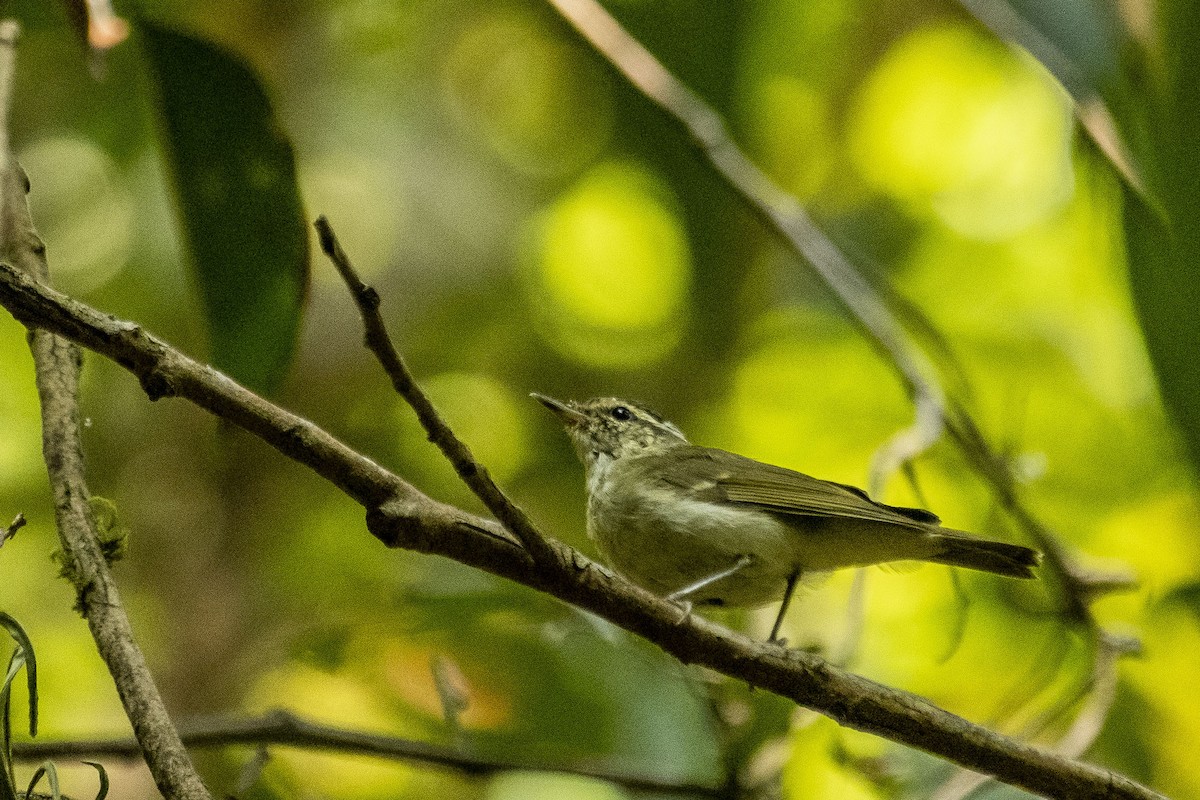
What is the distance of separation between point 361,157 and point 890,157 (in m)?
2.92

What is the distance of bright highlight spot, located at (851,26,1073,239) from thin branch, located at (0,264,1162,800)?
14.4ft

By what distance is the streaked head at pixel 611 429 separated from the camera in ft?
14.4

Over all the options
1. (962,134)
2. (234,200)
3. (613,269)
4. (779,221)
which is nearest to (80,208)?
(613,269)

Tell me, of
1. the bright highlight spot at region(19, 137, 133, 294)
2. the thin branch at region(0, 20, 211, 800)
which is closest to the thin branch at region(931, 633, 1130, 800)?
the thin branch at region(0, 20, 211, 800)

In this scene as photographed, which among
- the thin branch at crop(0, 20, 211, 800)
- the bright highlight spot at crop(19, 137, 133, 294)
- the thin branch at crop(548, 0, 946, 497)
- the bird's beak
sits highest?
the bright highlight spot at crop(19, 137, 133, 294)

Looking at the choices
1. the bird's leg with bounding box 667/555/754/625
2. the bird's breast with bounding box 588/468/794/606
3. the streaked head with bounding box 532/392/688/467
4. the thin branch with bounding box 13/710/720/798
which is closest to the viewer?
the thin branch with bounding box 13/710/720/798

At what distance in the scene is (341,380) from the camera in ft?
20.0

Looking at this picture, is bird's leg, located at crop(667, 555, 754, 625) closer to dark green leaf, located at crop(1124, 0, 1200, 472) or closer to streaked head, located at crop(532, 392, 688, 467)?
streaked head, located at crop(532, 392, 688, 467)

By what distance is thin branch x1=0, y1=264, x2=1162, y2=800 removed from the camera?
5.36 ft

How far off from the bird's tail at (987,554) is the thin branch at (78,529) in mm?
2287

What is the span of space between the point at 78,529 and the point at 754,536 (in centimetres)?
198

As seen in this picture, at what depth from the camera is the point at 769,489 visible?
362cm

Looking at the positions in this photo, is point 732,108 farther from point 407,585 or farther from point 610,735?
point 610,735

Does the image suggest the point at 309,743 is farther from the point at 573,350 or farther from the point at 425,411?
the point at 573,350
